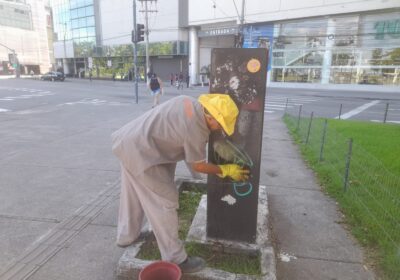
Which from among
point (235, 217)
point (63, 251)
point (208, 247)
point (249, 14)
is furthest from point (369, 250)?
point (249, 14)

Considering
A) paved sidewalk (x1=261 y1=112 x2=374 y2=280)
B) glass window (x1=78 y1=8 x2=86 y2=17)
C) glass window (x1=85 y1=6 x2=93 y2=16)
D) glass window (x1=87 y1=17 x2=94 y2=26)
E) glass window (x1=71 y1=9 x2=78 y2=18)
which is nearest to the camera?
paved sidewalk (x1=261 y1=112 x2=374 y2=280)

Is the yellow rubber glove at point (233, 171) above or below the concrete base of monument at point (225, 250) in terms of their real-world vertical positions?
above

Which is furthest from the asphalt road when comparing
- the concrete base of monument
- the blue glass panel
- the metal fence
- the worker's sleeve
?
the blue glass panel

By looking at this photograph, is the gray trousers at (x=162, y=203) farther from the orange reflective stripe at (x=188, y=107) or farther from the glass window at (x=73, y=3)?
the glass window at (x=73, y=3)

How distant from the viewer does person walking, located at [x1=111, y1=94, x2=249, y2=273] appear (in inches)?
96.3

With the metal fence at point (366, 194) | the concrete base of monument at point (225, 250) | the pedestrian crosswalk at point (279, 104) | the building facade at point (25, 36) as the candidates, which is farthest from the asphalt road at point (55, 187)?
the building facade at point (25, 36)

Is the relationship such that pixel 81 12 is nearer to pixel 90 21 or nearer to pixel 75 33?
pixel 90 21

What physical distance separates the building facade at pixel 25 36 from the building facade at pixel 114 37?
18.3 m

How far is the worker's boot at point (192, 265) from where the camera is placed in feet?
8.90

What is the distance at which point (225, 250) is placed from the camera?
308 cm

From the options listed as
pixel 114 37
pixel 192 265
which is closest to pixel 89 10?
pixel 114 37

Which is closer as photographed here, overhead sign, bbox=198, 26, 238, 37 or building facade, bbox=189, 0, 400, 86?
building facade, bbox=189, 0, 400, 86

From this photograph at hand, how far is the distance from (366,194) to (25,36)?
283ft

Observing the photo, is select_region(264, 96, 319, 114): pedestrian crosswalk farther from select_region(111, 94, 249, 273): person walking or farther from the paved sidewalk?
select_region(111, 94, 249, 273): person walking
